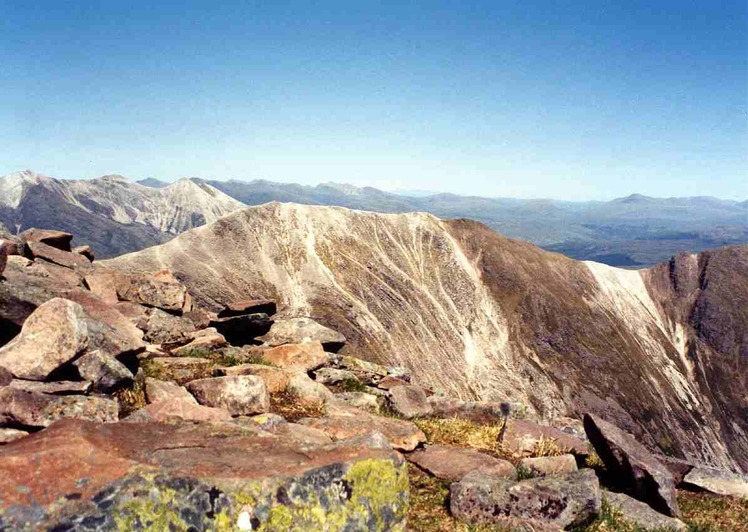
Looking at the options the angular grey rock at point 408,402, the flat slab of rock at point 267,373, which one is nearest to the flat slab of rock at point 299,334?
the angular grey rock at point 408,402

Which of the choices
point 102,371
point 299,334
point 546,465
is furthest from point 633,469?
point 299,334

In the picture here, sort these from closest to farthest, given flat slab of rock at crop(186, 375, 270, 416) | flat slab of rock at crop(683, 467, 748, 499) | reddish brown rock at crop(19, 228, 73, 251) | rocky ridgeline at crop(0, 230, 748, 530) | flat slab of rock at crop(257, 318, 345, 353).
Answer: rocky ridgeline at crop(0, 230, 748, 530), flat slab of rock at crop(186, 375, 270, 416), flat slab of rock at crop(683, 467, 748, 499), flat slab of rock at crop(257, 318, 345, 353), reddish brown rock at crop(19, 228, 73, 251)

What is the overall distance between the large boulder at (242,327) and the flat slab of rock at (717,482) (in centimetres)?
1796

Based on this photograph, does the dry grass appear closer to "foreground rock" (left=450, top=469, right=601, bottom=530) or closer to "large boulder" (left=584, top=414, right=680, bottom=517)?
"large boulder" (left=584, top=414, right=680, bottom=517)

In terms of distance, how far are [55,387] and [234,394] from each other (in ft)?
12.5

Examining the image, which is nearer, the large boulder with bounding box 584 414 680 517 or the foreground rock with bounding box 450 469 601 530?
the foreground rock with bounding box 450 469 601 530

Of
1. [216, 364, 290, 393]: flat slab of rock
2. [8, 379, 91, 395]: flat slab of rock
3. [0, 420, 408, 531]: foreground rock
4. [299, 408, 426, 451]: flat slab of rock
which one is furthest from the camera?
[216, 364, 290, 393]: flat slab of rock

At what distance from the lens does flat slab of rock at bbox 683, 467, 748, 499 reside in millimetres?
13562

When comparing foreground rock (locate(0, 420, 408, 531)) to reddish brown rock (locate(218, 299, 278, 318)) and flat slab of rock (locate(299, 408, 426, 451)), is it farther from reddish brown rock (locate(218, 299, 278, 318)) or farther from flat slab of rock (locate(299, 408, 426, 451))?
reddish brown rock (locate(218, 299, 278, 318))

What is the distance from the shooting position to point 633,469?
11719 millimetres

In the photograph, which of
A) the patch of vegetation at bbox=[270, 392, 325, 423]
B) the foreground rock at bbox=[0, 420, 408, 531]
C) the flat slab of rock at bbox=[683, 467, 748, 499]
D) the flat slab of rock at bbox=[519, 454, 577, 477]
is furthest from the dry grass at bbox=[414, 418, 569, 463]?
the foreground rock at bbox=[0, 420, 408, 531]

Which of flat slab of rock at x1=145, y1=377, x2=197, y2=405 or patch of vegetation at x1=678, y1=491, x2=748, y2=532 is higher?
flat slab of rock at x1=145, y1=377, x2=197, y2=405

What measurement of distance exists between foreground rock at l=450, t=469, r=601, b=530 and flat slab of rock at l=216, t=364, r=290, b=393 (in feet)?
23.6

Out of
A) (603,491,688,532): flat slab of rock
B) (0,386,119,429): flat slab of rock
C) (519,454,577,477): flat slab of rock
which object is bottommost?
(603,491,688,532): flat slab of rock
